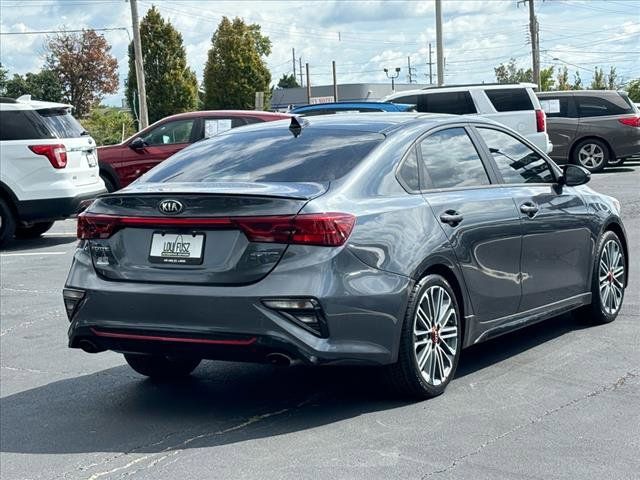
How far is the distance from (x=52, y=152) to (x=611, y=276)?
8.74 meters

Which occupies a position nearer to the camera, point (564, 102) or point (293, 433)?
point (293, 433)

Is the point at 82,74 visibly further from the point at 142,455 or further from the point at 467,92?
the point at 142,455

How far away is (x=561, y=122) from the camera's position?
24469mm

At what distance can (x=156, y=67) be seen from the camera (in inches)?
2648

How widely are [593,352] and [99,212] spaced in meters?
3.21

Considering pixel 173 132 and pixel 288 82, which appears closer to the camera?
pixel 173 132

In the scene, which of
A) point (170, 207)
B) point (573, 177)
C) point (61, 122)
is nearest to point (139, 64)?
point (61, 122)

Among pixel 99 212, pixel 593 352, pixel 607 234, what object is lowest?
pixel 593 352

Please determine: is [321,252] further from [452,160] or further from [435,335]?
[452,160]

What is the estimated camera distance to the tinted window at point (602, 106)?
2411 centimetres

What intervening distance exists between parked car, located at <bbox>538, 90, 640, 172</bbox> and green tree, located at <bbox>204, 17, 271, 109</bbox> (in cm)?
5152

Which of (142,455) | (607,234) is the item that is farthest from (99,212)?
(607,234)

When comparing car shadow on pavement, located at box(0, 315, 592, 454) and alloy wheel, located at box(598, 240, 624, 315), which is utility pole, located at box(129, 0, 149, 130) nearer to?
alloy wheel, located at box(598, 240, 624, 315)

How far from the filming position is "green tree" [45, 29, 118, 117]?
75.7 metres
